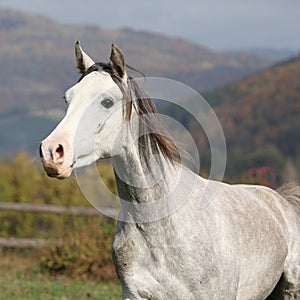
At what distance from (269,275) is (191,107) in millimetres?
1417

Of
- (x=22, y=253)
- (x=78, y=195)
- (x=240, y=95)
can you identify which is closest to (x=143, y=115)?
(x=22, y=253)

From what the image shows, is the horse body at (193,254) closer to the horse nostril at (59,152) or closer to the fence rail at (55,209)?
the horse nostril at (59,152)

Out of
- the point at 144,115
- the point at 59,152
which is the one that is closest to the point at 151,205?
the point at 144,115

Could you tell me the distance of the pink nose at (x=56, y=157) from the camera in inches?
150

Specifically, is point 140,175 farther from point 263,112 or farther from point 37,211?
point 263,112

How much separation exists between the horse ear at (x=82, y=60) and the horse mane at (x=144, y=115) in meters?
0.15

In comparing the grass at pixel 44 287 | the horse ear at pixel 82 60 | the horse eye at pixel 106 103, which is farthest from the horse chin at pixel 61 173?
the grass at pixel 44 287

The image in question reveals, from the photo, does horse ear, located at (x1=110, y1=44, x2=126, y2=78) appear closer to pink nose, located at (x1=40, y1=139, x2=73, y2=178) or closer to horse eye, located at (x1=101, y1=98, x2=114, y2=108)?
horse eye, located at (x1=101, y1=98, x2=114, y2=108)

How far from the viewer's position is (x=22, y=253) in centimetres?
1327

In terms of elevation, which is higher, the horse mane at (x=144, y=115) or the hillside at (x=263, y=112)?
the horse mane at (x=144, y=115)

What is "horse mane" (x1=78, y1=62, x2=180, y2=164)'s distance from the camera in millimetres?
4281

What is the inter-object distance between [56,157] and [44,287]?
580cm

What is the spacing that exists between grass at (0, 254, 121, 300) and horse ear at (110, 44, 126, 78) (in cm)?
479

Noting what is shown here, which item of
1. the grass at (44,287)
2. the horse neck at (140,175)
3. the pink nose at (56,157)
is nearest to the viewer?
the pink nose at (56,157)
